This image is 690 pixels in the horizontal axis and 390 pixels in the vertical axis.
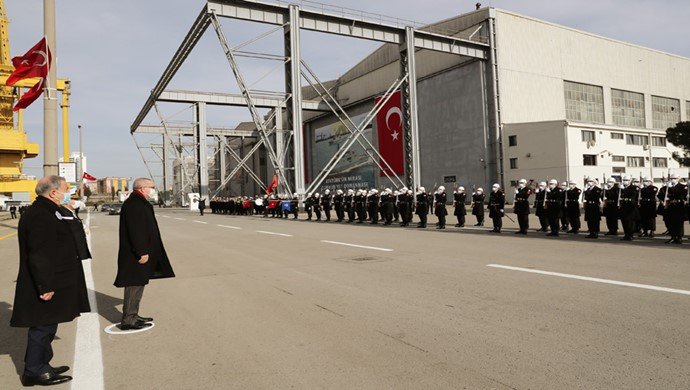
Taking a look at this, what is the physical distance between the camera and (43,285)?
379cm

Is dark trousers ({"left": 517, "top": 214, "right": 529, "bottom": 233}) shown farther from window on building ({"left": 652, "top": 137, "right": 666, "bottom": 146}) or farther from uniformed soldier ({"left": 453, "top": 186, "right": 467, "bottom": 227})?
window on building ({"left": 652, "top": 137, "right": 666, "bottom": 146})

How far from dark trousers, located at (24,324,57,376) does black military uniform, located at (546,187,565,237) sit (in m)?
12.7

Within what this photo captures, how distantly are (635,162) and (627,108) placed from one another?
10819 mm

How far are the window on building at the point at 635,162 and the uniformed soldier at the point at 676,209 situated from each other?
31389 mm

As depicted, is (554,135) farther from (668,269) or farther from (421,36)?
(668,269)

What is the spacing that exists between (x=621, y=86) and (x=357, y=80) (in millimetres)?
25745

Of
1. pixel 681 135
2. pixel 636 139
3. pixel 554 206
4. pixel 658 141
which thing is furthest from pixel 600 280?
pixel 658 141

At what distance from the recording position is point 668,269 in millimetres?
7438

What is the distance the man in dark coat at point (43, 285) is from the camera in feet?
12.3

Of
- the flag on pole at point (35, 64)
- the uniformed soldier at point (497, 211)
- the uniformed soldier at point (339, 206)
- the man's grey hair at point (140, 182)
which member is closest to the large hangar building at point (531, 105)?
the uniformed soldier at point (339, 206)

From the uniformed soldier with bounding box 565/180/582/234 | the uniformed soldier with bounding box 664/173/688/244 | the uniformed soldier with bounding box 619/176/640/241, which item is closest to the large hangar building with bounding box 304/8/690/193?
the uniformed soldier with bounding box 565/180/582/234

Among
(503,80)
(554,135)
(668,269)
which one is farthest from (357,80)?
(668,269)

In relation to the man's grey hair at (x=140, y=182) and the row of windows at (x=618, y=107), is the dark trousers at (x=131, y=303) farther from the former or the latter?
the row of windows at (x=618, y=107)

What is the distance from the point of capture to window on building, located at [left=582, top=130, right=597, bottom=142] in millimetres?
35691
